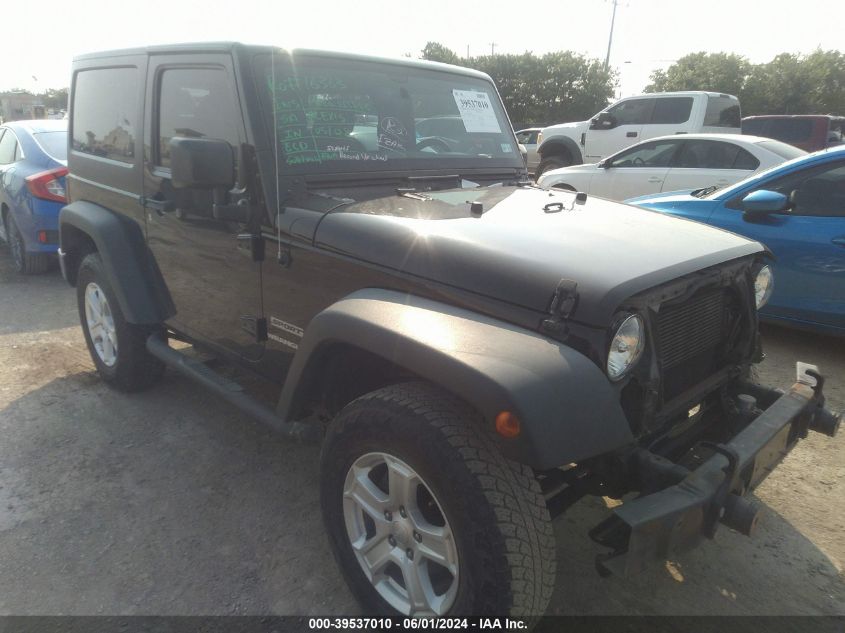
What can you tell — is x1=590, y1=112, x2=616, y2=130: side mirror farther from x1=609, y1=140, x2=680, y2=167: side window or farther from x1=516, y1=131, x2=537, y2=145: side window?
x1=516, y1=131, x2=537, y2=145: side window

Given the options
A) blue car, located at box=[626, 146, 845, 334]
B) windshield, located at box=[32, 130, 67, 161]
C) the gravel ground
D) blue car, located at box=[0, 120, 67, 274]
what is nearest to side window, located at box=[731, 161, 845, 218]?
blue car, located at box=[626, 146, 845, 334]

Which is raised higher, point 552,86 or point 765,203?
point 552,86

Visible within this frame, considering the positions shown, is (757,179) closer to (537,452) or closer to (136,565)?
(537,452)

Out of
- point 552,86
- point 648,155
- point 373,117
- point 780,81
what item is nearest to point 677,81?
point 780,81

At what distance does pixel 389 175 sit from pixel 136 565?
201 cm

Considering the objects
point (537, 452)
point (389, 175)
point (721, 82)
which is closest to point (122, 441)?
point (389, 175)

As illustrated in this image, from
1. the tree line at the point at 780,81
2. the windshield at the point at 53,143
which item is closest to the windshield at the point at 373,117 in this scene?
the windshield at the point at 53,143

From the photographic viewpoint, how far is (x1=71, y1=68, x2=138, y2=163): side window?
3514 millimetres

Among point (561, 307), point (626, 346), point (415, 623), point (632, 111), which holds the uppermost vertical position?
point (632, 111)

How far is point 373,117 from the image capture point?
298 centimetres

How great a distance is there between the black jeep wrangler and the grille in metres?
0.01

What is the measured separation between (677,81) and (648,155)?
34.3 metres

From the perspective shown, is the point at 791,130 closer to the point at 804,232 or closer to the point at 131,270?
the point at 804,232

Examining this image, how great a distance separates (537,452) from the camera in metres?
1.62
